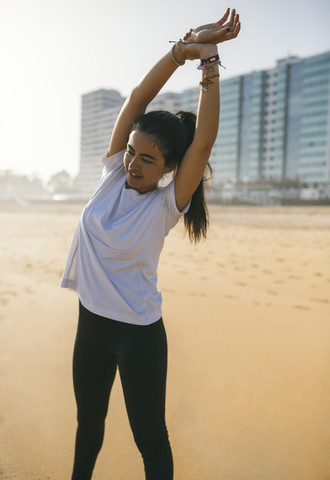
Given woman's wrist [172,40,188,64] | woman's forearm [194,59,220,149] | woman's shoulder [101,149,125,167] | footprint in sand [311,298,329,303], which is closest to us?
woman's forearm [194,59,220,149]

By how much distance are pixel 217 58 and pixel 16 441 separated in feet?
7.86

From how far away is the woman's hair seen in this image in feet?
5.01

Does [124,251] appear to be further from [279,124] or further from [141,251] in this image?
[279,124]

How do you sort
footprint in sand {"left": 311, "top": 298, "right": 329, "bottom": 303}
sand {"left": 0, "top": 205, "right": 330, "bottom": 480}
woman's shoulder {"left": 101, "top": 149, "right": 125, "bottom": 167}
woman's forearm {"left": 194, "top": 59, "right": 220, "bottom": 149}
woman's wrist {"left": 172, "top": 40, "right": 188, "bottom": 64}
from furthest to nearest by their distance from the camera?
footprint in sand {"left": 311, "top": 298, "right": 329, "bottom": 303} < sand {"left": 0, "top": 205, "right": 330, "bottom": 480} < woman's shoulder {"left": 101, "top": 149, "right": 125, "bottom": 167} < woman's wrist {"left": 172, "top": 40, "right": 188, "bottom": 64} < woman's forearm {"left": 194, "top": 59, "right": 220, "bottom": 149}

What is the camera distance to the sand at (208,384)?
2359 millimetres

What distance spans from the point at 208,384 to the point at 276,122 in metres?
80.7

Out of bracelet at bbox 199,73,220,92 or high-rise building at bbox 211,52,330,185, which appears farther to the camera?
high-rise building at bbox 211,52,330,185

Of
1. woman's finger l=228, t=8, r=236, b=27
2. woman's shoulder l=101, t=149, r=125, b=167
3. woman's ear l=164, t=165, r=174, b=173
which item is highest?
woman's finger l=228, t=8, r=236, b=27

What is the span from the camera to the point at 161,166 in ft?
5.12

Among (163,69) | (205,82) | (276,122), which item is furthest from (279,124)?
(205,82)

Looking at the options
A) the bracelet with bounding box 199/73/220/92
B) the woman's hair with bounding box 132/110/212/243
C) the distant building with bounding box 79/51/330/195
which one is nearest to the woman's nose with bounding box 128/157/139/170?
the woman's hair with bounding box 132/110/212/243

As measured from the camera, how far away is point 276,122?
7762 centimetres

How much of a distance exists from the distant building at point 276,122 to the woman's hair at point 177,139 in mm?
68744

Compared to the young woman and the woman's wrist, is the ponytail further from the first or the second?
the woman's wrist
